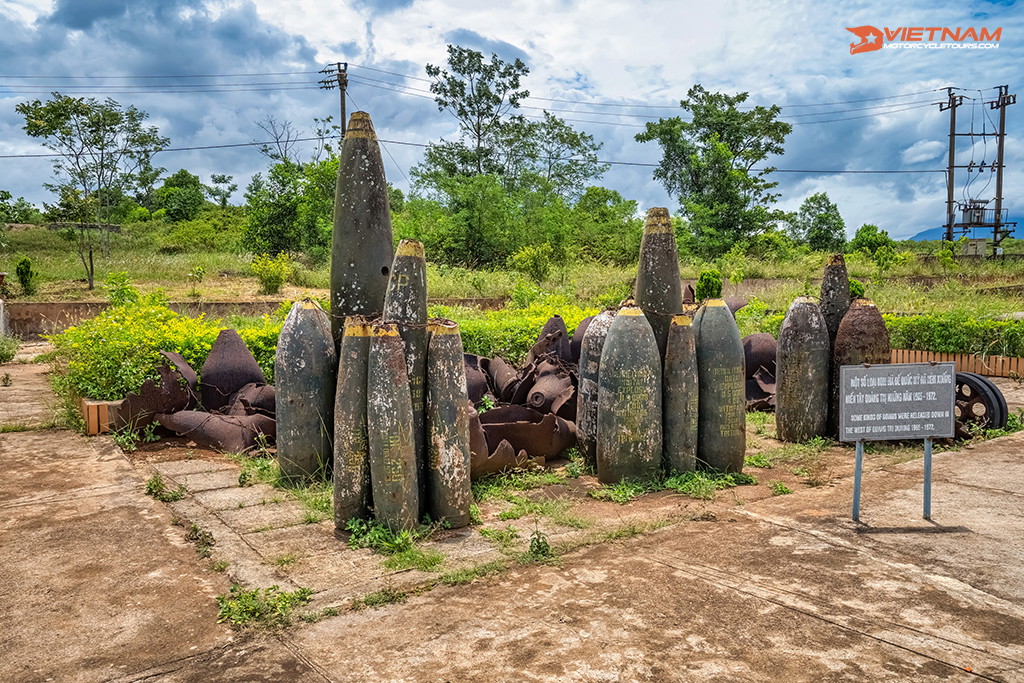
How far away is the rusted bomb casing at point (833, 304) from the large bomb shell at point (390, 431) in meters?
4.21

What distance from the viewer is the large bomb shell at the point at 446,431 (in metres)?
4.32

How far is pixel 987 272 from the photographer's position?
21109mm

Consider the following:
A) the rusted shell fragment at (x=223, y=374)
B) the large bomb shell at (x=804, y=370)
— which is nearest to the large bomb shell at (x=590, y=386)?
the large bomb shell at (x=804, y=370)

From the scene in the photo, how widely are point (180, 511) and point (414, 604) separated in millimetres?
2052

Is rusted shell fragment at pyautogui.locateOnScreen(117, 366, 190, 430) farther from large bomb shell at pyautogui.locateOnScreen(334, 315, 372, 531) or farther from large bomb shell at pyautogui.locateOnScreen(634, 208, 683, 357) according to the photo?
large bomb shell at pyautogui.locateOnScreen(634, 208, 683, 357)

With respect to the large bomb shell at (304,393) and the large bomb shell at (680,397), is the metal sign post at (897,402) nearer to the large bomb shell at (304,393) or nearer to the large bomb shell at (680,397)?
the large bomb shell at (680,397)

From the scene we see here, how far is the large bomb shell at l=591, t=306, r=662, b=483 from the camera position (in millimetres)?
5191

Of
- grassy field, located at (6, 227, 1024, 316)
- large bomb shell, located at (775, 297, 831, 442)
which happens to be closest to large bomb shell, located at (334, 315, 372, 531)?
large bomb shell, located at (775, 297, 831, 442)

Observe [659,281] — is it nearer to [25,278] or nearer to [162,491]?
[162,491]

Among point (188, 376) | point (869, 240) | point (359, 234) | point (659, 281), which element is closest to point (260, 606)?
point (359, 234)

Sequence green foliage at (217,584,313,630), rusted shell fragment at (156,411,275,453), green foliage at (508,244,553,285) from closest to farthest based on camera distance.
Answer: green foliage at (217,584,313,630) → rusted shell fragment at (156,411,275,453) → green foliage at (508,244,553,285)

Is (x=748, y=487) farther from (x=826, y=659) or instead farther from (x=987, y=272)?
(x=987, y=272)

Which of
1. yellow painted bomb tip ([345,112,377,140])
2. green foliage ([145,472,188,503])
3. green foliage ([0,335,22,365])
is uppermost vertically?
yellow painted bomb tip ([345,112,377,140])

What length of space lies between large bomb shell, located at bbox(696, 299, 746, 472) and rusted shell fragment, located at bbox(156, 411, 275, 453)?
3452 mm
